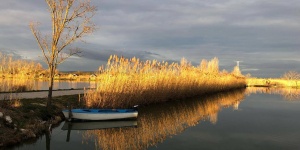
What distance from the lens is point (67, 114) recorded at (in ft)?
53.8

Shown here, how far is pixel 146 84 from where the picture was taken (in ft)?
80.6

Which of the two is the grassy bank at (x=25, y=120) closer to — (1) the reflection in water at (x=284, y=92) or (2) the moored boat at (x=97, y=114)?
(2) the moored boat at (x=97, y=114)

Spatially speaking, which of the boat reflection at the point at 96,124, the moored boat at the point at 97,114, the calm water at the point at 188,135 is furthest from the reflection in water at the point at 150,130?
the moored boat at the point at 97,114

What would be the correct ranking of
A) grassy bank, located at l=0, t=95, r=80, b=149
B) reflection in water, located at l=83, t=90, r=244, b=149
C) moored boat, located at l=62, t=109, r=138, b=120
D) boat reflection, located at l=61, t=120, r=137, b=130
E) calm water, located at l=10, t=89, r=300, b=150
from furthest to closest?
moored boat, located at l=62, t=109, r=138, b=120
boat reflection, located at l=61, t=120, r=137, b=130
reflection in water, located at l=83, t=90, r=244, b=149
calm water, located at l=10, t=89, r=300, b=150
grassy bank, located at l=0, t=95, r=80, b=149

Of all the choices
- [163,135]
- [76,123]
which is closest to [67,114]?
[76,123]

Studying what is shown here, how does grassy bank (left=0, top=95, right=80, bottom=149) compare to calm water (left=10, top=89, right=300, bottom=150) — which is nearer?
grassy bank (left=0, top=95, right=80, bottom=149)

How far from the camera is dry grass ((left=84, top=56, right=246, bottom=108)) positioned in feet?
64.7

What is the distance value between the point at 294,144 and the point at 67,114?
10.8 m

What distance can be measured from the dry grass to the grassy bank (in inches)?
113

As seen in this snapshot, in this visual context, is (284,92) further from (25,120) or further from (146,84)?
(25,120)

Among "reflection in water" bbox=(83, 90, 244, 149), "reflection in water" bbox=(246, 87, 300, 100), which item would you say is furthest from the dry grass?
"reflection in water" bbox=(246, 87, 300, 100)

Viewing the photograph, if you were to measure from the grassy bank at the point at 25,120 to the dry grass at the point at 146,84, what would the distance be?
2.88 m

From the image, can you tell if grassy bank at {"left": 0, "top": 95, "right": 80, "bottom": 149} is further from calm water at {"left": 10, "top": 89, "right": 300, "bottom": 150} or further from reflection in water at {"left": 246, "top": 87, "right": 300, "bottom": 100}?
reflection in water at {"left": 246, "top": 87, "right": 300, "bottom": 100}

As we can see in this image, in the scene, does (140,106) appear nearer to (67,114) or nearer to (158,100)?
(158,100)
